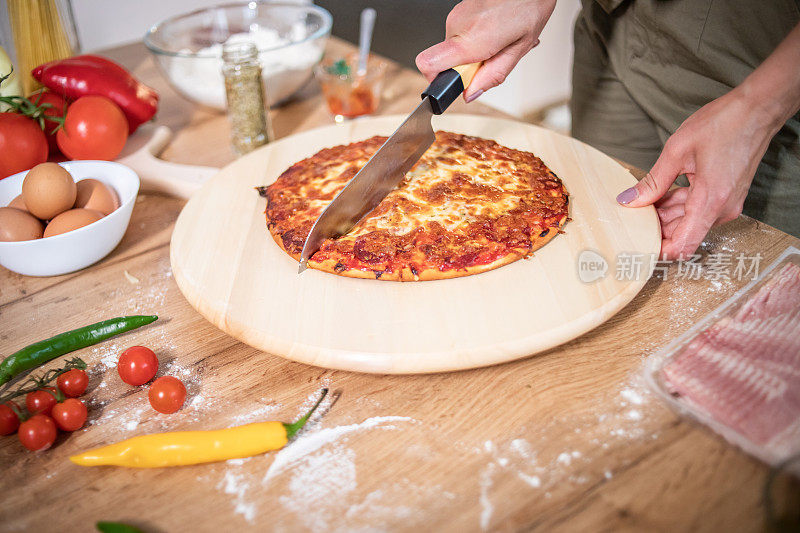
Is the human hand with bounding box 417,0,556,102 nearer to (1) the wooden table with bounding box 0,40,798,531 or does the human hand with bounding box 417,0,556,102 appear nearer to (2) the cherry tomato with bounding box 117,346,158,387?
(1) the wooden table with bounding box 0,40,798,531

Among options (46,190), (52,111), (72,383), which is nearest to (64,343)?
(72,383)

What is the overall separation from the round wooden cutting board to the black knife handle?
1.28 feet

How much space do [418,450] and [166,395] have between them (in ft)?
1.62

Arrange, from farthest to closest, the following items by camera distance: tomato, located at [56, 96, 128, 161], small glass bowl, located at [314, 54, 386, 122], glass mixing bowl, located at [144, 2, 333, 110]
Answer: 1. small glass bowl, located at [314, 54, 386, 122]
2. glass mixing bowl, located at [144, 2, 333, 110]
3. tomato, located at [56, 96, 128, 161]

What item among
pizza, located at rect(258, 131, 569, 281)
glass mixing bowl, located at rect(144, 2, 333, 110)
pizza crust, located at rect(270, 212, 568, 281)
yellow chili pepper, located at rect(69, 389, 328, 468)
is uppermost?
glass mixing bowl, located at rect(144, 2, 333, 110)

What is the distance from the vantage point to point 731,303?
4.27 feet

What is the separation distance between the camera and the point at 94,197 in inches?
65.7

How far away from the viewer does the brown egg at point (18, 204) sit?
1624 millimetres

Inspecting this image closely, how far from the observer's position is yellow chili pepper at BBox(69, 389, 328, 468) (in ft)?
3.61

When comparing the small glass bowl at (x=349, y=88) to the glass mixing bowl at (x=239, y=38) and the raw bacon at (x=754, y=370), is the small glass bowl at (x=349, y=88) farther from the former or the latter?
the raw bacon at (x=754, y=370)

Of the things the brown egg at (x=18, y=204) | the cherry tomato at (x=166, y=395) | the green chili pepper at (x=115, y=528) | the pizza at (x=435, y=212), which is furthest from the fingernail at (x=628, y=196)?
the brown egg at (x=18, y=204)

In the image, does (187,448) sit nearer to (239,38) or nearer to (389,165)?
(389,165)

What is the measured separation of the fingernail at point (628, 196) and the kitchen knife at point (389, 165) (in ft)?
1.56

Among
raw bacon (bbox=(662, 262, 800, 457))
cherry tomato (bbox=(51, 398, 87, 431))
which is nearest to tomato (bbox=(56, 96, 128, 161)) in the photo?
cherry tomato (bbox=(51, 398, 87, 431))
